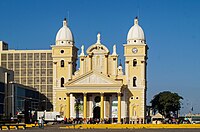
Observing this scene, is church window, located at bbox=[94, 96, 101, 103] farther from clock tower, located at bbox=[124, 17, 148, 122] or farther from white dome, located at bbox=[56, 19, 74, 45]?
white dome, located at bbox=[56, 19, 74, 45]

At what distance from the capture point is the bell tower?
5000 inches

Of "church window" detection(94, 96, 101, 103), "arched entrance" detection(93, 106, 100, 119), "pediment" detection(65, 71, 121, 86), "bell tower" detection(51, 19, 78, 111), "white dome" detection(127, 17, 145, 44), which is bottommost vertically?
"arched entrance" detection(93, 106, 100, 119)

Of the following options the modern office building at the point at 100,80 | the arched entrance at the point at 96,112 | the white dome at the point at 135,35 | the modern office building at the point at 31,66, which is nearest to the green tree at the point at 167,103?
the modern office building at the point at 100,80

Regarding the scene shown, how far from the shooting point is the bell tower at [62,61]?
127000mm

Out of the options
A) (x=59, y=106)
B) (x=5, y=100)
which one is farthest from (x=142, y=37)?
(x=5, y=100)

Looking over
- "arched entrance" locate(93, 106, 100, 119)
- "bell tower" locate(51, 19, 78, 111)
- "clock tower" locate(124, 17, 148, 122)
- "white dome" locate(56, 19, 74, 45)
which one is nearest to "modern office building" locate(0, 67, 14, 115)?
"bell tower" locate(51, 19, 78, 111)

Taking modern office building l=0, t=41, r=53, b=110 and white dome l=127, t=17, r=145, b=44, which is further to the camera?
modern office building l=0, t=41, r=53, b=110

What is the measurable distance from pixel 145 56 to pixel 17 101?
116 feet

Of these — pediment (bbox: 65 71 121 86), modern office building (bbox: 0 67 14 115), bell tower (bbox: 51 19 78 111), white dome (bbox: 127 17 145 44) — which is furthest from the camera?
bell tower (bbox: 51 19 78 111)

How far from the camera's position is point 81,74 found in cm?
12294

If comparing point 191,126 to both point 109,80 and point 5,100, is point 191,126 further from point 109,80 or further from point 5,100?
point 5,100

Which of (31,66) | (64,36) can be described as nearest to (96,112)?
(64,36)

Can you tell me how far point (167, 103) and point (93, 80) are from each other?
33.5 m

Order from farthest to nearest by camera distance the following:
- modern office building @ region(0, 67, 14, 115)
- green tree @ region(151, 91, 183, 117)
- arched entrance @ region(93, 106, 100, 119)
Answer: green tree @ region(151, 91, 183, 117) < modern office building @ region(0, 67, 14, 115) < arched entrance @ region(93, 106, 100, 119)
